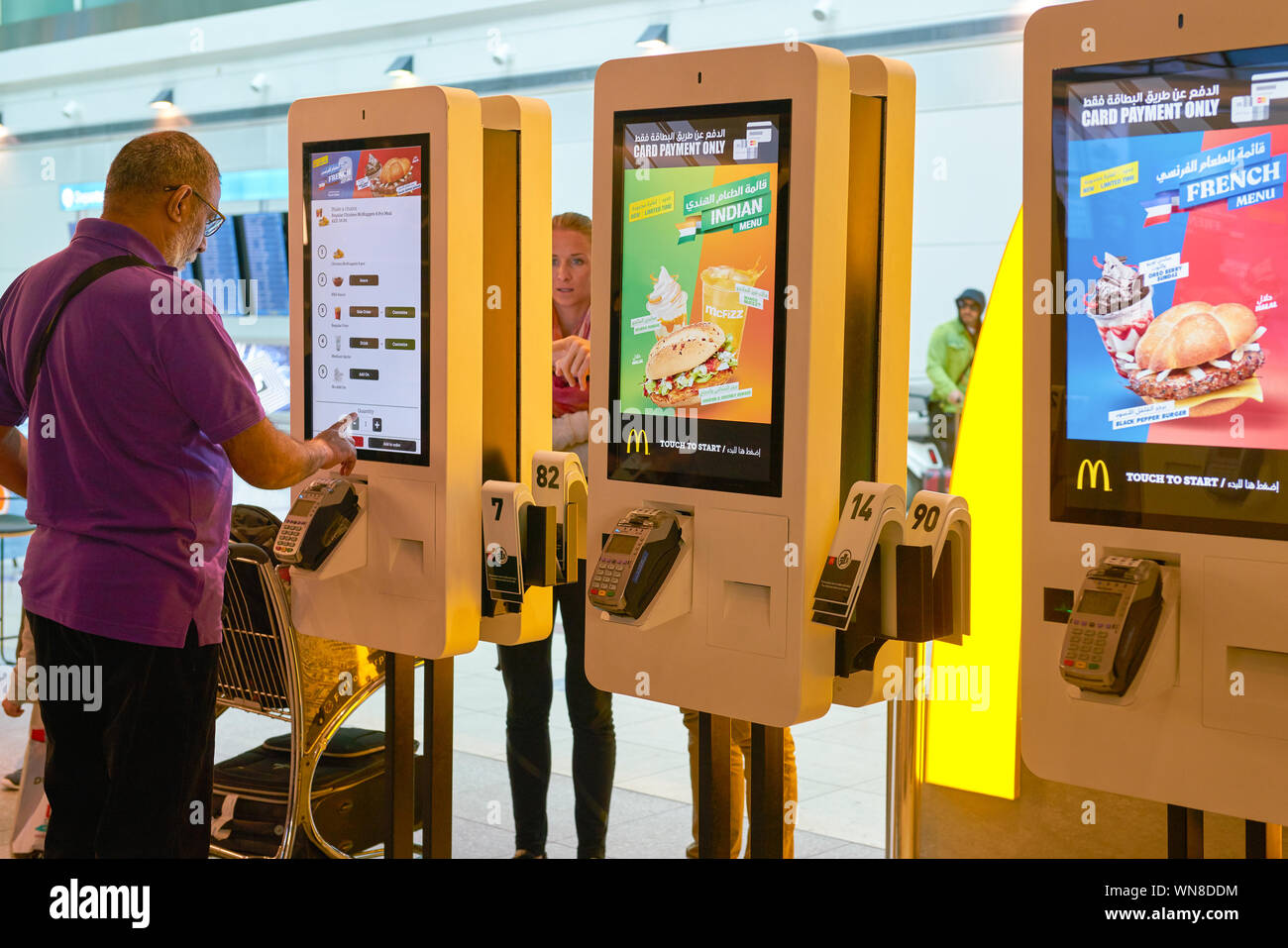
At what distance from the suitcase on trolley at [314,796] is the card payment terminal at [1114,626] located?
4.92 feet

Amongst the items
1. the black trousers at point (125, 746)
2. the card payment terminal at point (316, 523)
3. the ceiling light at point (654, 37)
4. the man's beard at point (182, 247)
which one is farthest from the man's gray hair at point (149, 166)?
the ceiling light at point (654, 37)

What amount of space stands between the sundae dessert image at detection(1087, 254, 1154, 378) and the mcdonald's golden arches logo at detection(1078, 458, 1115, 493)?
0.44ft

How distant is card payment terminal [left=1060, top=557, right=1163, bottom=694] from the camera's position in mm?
1876

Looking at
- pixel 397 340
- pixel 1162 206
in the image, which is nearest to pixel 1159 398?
pixel 1162 206

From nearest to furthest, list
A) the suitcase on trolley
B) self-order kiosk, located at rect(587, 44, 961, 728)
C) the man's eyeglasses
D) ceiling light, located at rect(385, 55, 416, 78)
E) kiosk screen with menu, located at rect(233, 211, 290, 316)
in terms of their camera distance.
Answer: self-order kiosk, located at rect(587, 44, 961, 728)
the man's eyeglasses
the suitcase on trolley
ceiling light, located at rect(385, 55, 416, 78)
kiosk screen with menu, located at rect(233, 211, 290, 316)

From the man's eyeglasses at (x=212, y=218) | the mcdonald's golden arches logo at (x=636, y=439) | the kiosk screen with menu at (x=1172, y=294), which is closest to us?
the kiosk screen with menu at (x=1172, y=294)

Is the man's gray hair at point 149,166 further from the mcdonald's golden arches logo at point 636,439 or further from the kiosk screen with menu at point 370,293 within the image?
the mcdonald's golden arches logo at point 636,439

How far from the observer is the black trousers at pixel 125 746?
239cm

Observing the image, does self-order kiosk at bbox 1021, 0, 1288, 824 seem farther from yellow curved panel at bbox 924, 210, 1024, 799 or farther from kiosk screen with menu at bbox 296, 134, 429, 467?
kiosk screen with menu at bbox 296, 134, 429, 467

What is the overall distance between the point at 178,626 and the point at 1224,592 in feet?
5.68

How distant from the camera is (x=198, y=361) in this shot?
2361mm

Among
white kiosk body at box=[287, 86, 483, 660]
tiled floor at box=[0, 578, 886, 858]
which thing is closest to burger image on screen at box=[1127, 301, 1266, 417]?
white kiosk body at box=[287, 86, 483, 660]

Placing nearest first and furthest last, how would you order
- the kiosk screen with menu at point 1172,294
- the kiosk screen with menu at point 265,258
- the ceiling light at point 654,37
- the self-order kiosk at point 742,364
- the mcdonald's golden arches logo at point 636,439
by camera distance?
the kiosk screen with menu at point 1172,294
the self-order kiosk at point 742,364
the mcdonald's golden arches logo at point 636,439
the ceiling light at point 654,37
the kiosk screen with menu at point 265,258
